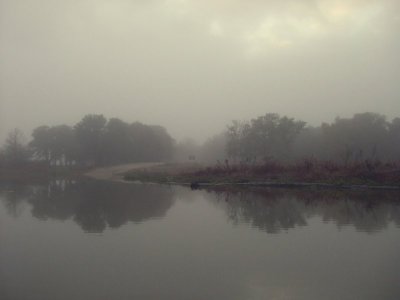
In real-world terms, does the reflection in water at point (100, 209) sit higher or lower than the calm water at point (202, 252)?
higher

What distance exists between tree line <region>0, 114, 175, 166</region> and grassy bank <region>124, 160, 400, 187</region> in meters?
27.9

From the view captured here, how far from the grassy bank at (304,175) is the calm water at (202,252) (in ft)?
26.4

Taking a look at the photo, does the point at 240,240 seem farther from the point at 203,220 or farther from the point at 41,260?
the point at 41,260

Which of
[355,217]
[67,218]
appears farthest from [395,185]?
[67,218]

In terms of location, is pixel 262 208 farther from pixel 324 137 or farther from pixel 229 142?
pixel 324 137

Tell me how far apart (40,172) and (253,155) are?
87.8 ft

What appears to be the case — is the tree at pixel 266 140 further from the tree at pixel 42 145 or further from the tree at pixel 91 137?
the tree at pixel 42 145

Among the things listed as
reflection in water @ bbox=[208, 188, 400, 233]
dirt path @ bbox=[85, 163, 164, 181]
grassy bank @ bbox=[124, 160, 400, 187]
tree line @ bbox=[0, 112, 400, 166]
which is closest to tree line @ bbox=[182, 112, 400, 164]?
tree line @ bbox=[0, 112, 400, 166]

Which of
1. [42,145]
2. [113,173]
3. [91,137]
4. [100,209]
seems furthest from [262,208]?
[42,145]

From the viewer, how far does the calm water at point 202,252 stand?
621cm

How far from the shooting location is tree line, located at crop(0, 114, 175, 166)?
55.5m

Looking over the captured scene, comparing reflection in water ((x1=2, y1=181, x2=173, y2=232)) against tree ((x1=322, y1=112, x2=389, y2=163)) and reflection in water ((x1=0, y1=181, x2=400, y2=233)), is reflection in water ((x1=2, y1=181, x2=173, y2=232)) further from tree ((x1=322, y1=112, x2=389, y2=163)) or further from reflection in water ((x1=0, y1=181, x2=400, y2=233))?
tree ((x1=322, y1=112, x2=389, y2=163))

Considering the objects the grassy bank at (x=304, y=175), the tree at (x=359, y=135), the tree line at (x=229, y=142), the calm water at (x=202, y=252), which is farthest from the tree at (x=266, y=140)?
the calm water at (x=202, y=252)

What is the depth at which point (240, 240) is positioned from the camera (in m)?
9.57
